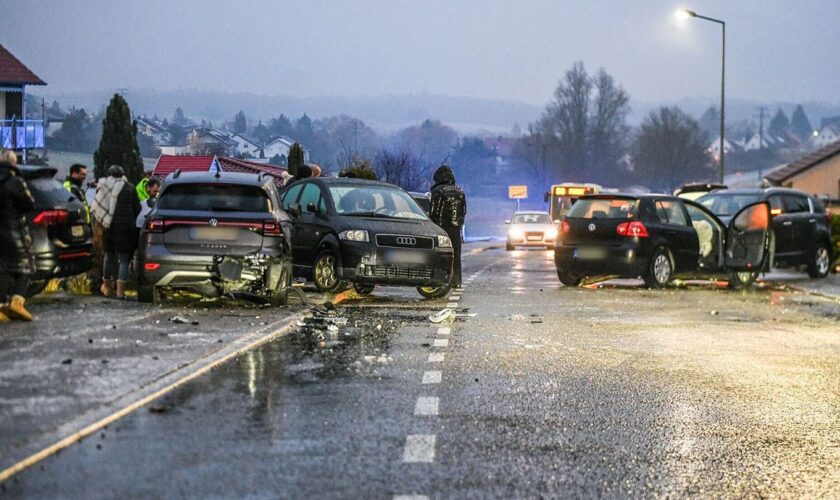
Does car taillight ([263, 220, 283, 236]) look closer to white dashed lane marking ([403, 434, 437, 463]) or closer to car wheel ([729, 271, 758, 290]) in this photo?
white dashed lane marking ([403, 434, 437, 463])

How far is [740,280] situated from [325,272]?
27.7ft

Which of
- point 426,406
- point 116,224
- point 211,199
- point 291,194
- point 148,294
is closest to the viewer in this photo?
point 426,406

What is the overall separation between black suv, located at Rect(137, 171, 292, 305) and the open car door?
952 cm

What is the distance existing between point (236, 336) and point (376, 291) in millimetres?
8181

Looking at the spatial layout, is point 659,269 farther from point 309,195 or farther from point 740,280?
point 309,195

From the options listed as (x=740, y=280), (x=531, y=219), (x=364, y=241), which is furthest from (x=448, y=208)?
(x=531, y=219)

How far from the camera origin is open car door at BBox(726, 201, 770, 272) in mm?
22875

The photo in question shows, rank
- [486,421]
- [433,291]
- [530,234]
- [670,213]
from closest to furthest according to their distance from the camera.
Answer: [486,421], [433,291], [670,213], [530,234]

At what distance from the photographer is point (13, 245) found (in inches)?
531

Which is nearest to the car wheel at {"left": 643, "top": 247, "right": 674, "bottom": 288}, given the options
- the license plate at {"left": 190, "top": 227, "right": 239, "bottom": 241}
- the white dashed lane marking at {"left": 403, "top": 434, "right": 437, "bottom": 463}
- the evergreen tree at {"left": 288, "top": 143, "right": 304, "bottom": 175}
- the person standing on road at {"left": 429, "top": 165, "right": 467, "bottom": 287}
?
the person standing on road at {"left": 429, "top": 165, "right": 467, "bottom": 287}

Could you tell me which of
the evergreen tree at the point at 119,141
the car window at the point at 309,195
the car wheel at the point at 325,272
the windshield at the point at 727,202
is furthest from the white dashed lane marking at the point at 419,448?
the evergreen tree at the point at 119,141

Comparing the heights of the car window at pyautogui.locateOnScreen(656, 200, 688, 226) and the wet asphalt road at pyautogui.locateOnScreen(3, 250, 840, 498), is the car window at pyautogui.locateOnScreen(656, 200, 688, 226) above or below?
above

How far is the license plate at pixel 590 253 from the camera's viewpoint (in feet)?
72.8

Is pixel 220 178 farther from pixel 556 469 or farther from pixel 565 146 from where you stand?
pixel 565 146
